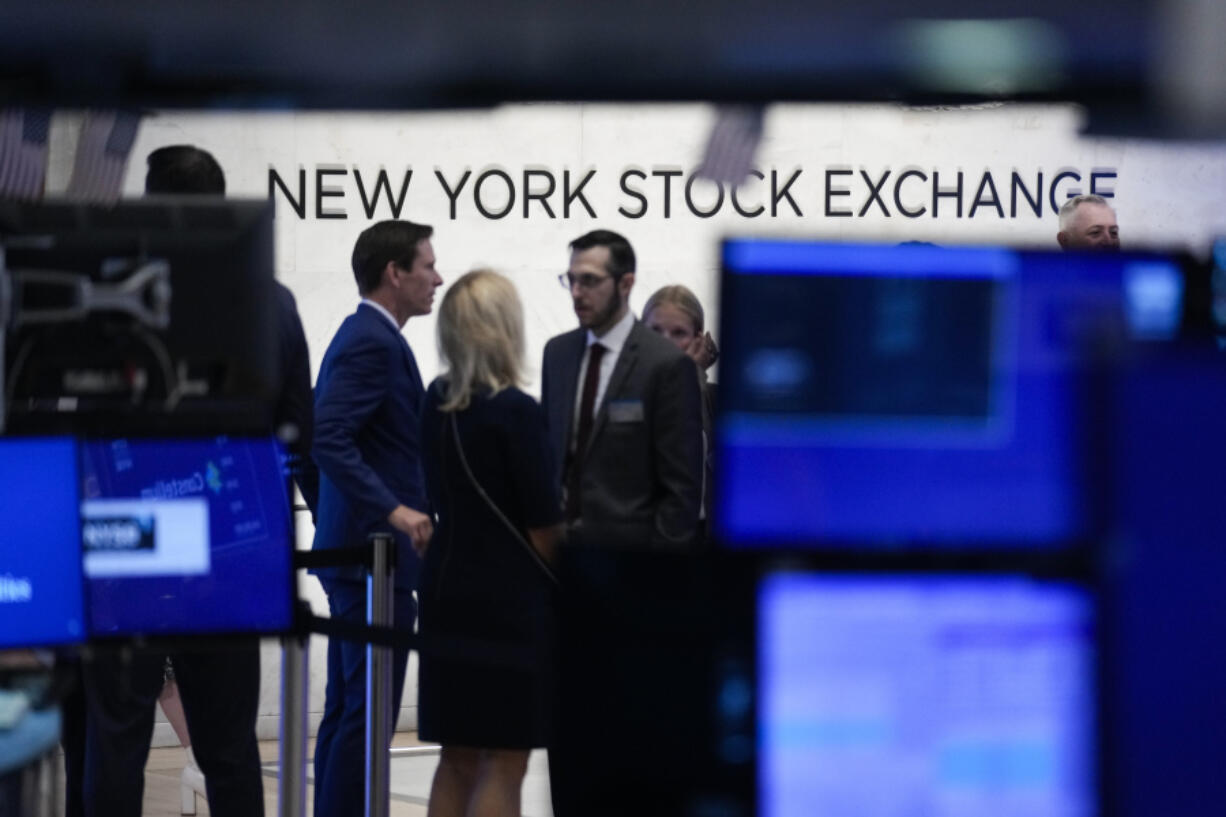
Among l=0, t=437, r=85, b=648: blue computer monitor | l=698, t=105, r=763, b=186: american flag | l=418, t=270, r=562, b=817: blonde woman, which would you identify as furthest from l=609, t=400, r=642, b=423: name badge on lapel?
l=698, t=105, r=763, b=186: american flag

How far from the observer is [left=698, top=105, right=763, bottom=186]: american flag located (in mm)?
1714

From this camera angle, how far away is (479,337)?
3.59 m

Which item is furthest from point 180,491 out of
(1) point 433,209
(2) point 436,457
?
(1) point 433,209

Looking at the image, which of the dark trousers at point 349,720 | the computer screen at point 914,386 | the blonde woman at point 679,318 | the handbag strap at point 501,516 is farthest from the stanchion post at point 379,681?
the computer screen at point 914,386

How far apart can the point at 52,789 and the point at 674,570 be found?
69.6 inches

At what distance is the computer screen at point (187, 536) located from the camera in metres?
2.89

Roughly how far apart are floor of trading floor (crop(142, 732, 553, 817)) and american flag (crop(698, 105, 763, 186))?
304 centimetres

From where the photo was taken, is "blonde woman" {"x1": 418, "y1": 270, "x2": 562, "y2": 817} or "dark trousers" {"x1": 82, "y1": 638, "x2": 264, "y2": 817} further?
"blonde woman" {"x1": 418, "y1": 270, "x2": 562, "y2": 817}

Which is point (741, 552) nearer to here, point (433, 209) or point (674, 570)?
point (674, 570)

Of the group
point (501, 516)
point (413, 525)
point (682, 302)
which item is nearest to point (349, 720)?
point (413, 525)

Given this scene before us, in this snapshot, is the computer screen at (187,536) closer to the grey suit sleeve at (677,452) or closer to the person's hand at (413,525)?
the person's hand at (413,525)

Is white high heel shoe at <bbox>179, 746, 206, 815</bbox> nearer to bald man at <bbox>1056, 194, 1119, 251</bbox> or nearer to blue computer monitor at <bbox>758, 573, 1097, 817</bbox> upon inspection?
bald man at <bbox>1056, 194, 1119, 251</bbox>

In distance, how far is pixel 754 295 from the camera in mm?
1564

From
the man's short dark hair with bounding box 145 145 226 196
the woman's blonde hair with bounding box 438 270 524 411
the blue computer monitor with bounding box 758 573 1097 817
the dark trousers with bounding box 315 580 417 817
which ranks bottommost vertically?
the dark trousers with bounding box 315 580 417 817
